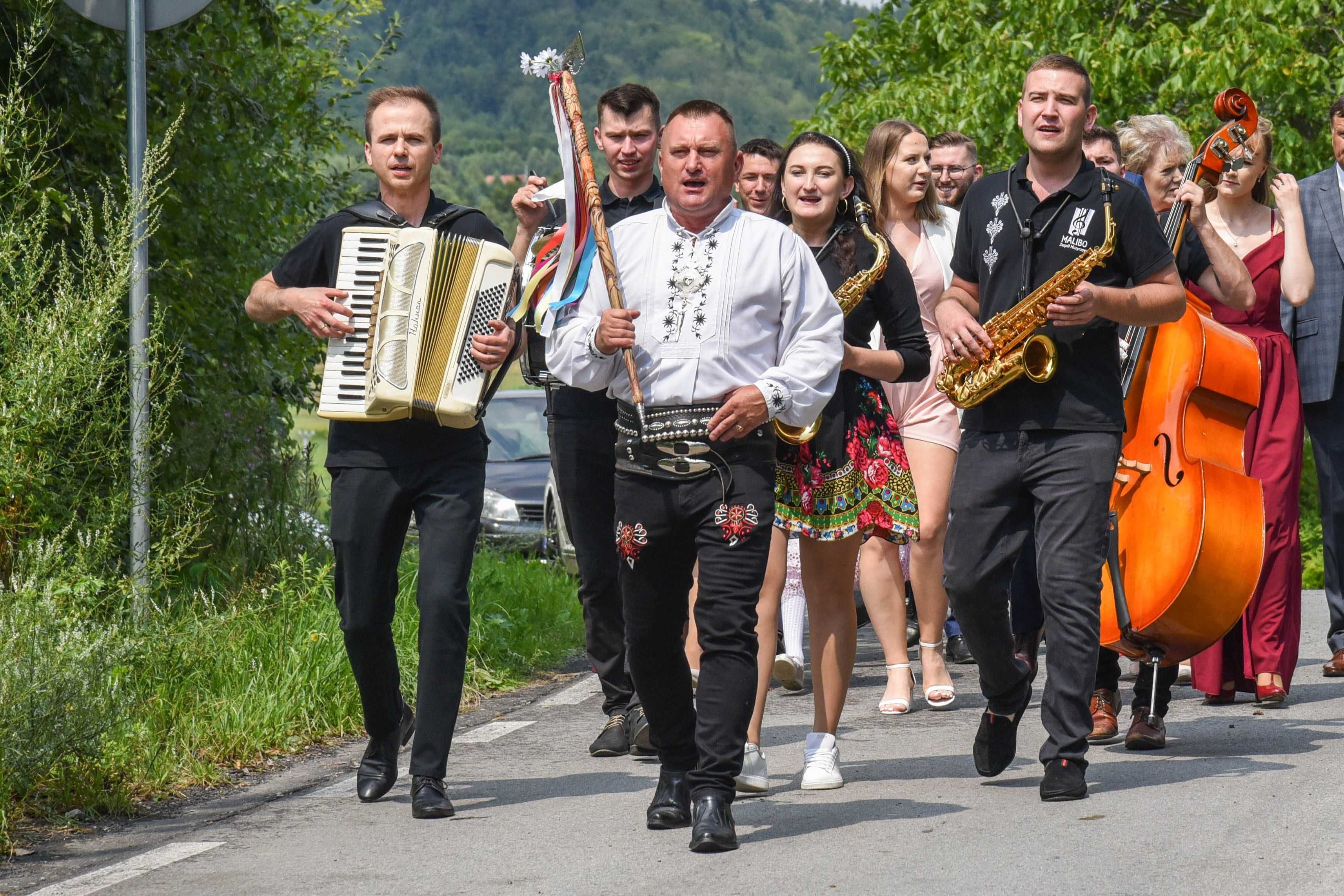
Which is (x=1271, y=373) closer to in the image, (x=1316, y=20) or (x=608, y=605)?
(x=608, y=605)

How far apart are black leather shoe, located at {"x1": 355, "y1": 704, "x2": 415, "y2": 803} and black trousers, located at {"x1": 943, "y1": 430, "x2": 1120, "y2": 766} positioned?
1.89 m

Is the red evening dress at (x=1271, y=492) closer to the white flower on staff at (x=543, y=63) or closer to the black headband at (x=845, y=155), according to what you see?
the black headband at (x=845, y=155)

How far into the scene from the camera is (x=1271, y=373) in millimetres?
7789

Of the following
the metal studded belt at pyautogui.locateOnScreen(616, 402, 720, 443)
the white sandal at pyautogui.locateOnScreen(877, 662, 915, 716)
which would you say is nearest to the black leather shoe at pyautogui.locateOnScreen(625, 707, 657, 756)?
the white sandal at pyautogui.locateOnScreen(877, 662, 915, 716)

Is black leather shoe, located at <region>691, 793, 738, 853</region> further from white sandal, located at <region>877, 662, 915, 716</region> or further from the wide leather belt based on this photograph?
white sandal, located at <region>877, 662, 915, 716</region>

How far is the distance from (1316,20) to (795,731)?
13.6m

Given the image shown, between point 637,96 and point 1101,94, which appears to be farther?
point 1101,94

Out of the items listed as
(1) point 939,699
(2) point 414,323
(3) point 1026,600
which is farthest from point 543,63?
(1) point 939,699

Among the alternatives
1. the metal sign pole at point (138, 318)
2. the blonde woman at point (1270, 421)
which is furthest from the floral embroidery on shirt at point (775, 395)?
the blonde woman at point (1270, 421)

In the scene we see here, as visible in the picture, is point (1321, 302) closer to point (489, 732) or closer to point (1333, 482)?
point (1333, 482)

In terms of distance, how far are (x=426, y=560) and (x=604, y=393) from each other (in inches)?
50.4

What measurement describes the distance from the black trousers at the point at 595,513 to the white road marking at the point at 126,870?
194 cm

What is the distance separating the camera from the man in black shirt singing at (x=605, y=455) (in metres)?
6.78

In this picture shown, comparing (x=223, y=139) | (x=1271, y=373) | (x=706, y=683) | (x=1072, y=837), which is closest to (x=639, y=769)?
(x=706, y=683)
